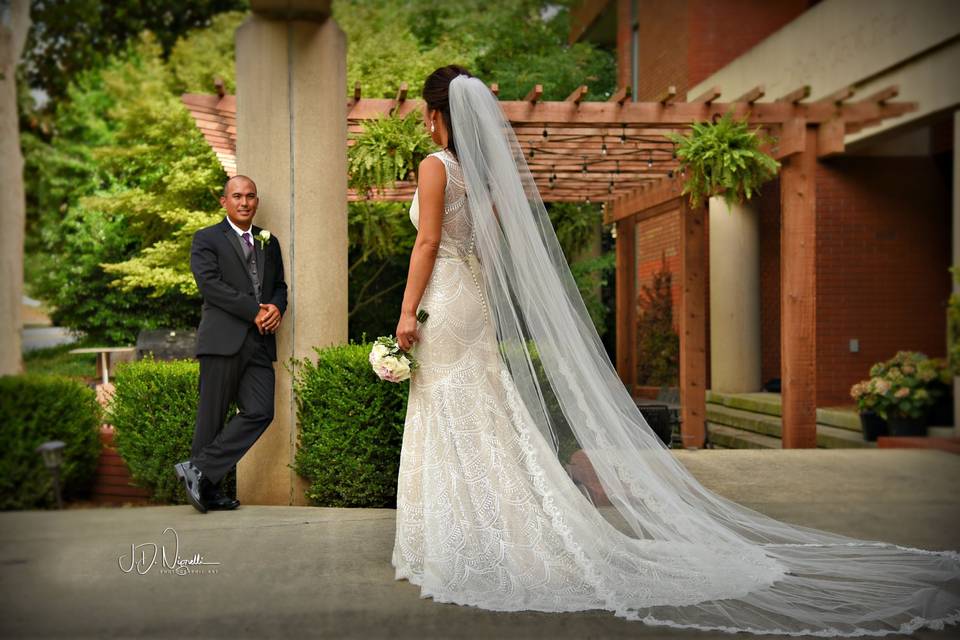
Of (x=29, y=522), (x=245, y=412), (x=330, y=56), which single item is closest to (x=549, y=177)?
(x=330, y=56)

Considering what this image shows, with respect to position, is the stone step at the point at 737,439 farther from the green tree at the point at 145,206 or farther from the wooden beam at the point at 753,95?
the green tree at the point at 145,206

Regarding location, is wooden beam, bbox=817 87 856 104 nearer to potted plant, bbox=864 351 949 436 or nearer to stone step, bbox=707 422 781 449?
potted plant, bbox=864 351 949 436

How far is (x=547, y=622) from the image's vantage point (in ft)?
10.4

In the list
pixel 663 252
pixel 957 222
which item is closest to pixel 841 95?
pixel 957 222

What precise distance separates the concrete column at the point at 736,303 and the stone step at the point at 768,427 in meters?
0.60

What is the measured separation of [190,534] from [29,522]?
1.88m

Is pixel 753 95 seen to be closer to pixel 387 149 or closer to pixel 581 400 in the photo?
pixel 387 149

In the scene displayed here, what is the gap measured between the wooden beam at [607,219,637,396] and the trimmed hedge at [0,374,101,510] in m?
10.2

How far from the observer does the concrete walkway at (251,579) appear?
115 inches

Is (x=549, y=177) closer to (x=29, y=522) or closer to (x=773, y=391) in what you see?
(x=773, y=391)

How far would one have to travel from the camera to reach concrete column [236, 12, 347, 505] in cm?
527

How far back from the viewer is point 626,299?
12500mm

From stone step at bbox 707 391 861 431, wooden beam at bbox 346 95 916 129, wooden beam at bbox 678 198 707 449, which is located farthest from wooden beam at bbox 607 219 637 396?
wooden beam at bbox 346 95 916 129

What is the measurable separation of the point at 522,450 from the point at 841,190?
30.5 feet
